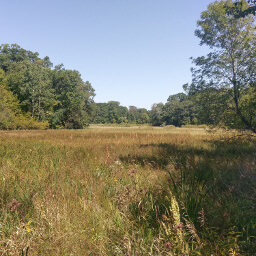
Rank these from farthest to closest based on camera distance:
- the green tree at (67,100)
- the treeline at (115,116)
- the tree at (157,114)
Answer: the treeline at (115,116)
the tree at (157,114)
the green tree at (67,100)

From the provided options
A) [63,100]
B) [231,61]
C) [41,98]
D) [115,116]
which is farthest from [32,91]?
[115,116]

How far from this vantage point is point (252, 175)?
314cm

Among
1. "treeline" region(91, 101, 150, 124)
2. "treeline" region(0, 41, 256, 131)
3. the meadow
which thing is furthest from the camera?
"treeline" region(91, 101, 150, 124)

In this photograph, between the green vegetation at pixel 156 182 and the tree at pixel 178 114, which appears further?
the tree at pixel 178 114

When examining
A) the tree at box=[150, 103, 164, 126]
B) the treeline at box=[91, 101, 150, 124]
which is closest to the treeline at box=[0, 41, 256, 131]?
the tree at box=[150, 103, 164, 126]

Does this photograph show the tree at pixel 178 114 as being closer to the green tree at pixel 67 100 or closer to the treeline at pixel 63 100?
the treeline at pixel 63 100

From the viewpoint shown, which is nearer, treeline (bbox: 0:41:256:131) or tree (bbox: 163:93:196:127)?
treeline (bbox: 0:41:256:131)

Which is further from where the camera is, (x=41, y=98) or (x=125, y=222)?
(x=41, y=98)

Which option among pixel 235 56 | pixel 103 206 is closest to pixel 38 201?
pixel 103 206

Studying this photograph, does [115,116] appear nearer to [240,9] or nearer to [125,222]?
[240,9]

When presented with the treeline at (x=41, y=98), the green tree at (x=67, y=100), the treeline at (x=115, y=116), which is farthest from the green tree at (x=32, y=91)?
the treeline at (x=115, y=116)

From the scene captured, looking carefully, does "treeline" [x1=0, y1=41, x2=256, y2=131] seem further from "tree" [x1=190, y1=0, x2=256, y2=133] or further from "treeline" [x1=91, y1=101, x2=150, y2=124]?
"treeline" [x1=91, y1=101, x2=150, y2=124]

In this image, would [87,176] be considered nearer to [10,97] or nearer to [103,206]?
[103,206]

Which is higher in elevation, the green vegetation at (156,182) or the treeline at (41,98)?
the treeline at (41,98)
